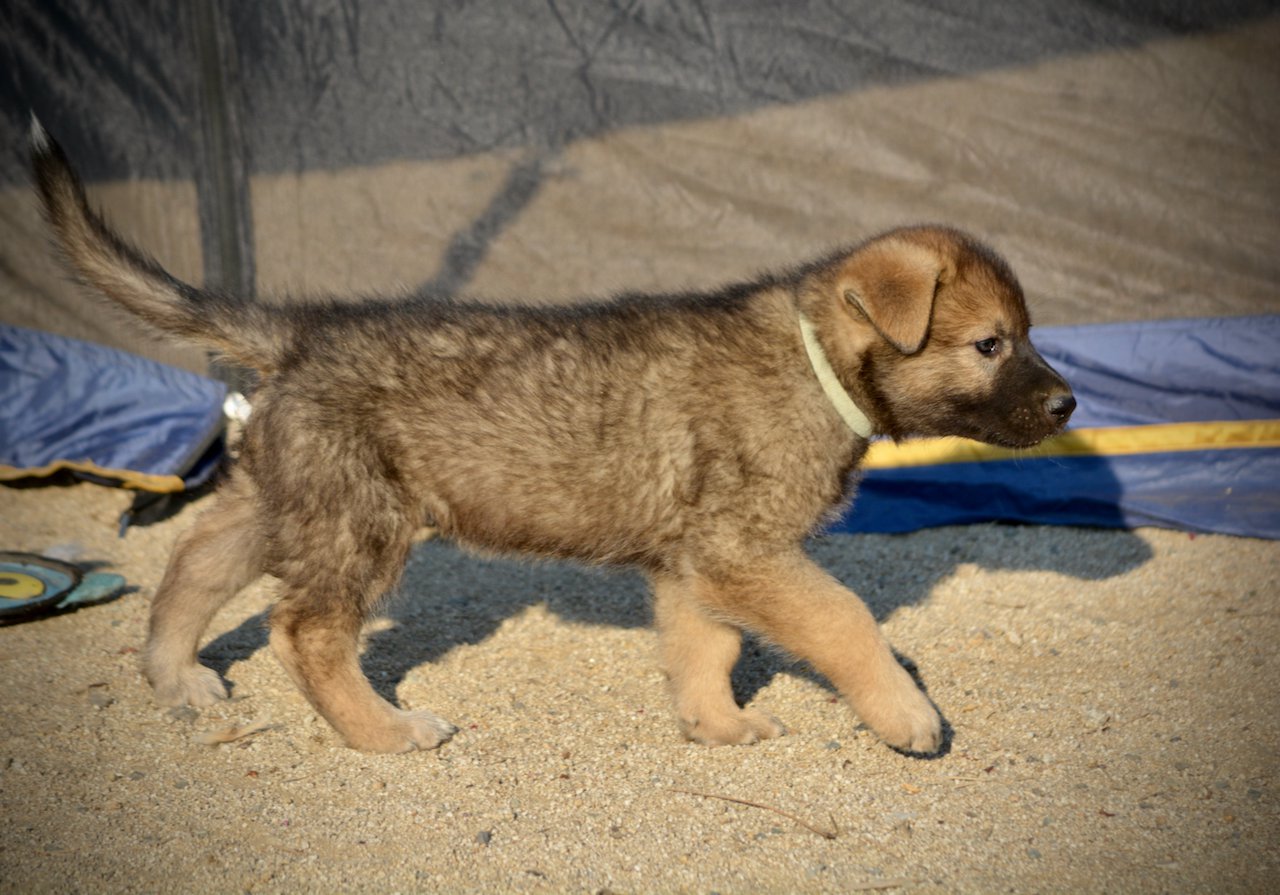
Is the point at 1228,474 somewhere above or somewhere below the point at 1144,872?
below

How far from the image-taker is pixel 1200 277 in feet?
19.7

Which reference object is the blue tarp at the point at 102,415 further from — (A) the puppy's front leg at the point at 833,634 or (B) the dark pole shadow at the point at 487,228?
(A) the puppy's front leg at the point at 833,634

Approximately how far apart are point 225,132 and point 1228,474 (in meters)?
5.47

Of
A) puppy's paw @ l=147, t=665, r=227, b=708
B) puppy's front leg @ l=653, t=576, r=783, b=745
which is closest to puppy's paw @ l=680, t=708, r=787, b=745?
puppy's front leg @ l=653, t=576, r=783, b=745

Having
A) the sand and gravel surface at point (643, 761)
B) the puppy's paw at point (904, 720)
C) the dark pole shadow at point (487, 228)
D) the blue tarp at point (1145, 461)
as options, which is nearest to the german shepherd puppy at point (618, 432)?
the puppy's paw at point (904, 720)

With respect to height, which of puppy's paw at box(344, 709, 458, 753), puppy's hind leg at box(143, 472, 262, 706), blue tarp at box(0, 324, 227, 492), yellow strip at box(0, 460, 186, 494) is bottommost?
yellow strip at box(0, 460, 186, 494)

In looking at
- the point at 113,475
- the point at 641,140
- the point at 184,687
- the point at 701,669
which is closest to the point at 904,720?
the point at 701,669

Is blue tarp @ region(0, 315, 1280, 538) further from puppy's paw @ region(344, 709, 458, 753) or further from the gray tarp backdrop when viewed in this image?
puppy's paw @ region(344, 709, 458, 753)

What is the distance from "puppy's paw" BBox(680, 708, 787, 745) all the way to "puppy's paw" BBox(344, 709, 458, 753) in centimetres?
84

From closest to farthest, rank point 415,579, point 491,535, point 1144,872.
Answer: point 1144,872 → point 491,535 → point 415,579

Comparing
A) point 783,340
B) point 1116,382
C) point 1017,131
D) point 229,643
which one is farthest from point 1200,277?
point 229,643

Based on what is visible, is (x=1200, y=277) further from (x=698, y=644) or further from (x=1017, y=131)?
(x=698, y=644)

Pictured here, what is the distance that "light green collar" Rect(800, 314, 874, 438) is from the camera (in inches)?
159

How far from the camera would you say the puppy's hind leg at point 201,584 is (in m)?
4.21
